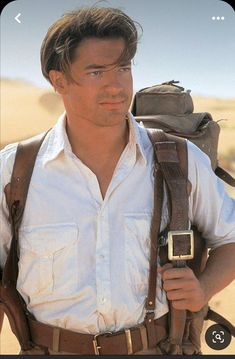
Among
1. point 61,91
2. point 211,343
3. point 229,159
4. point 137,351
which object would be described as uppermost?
point 61,91

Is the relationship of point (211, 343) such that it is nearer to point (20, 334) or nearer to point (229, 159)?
point (20, 334)

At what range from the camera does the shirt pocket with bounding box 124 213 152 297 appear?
1981 mm

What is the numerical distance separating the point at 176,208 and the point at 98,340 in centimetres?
48

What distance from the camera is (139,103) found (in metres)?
2.72

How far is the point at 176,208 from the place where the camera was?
201 cm

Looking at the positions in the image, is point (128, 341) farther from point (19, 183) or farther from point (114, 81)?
point (114, 81)

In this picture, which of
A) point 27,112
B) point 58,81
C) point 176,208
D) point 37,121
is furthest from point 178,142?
point 27,112

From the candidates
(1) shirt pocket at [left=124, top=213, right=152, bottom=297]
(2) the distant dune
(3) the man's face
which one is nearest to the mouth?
(3) the man's face

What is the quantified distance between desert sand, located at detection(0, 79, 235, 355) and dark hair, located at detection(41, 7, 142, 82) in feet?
2.77

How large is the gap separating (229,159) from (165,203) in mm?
14556

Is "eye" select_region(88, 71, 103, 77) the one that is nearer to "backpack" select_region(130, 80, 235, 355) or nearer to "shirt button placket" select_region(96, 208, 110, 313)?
"backpack" select_region(130, 80, 235, 355)

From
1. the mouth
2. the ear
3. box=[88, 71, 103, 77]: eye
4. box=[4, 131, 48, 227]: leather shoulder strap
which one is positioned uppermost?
box=[88, 71, 103, 77]: eye

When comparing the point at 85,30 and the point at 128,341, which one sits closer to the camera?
the point at 128,341

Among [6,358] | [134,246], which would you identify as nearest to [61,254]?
[134,246]
